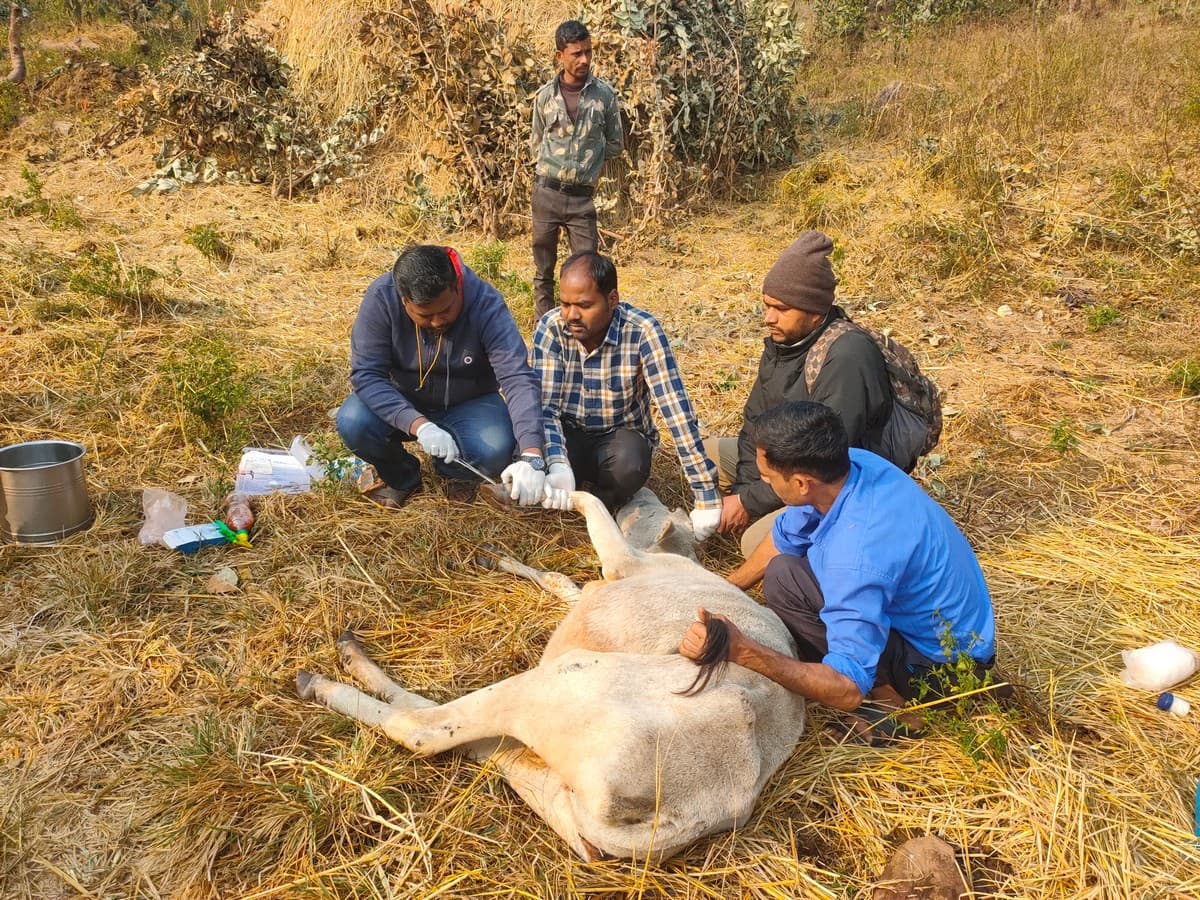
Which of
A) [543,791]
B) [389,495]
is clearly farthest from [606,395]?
[543,791]

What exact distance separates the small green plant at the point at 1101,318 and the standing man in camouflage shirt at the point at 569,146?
3.85m

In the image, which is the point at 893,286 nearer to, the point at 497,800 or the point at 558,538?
the point at 558,538

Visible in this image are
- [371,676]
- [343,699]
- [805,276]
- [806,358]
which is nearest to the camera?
[343,699]

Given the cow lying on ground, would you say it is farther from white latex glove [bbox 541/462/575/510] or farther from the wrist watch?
the wrist watch

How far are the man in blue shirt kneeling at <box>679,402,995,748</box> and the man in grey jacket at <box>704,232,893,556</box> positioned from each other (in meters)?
0.56

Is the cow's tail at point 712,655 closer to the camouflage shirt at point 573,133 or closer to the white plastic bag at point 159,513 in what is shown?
the white plastic bag at point 159,513

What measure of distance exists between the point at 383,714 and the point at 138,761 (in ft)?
2.77

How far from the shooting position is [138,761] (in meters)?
2.90

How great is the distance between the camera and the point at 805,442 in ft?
8.70

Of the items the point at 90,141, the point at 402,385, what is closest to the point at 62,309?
the point at 402,385

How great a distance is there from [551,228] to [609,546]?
4223 millimetres

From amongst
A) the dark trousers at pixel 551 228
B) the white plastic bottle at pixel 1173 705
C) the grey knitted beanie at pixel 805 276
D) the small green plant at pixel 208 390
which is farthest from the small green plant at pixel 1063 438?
the small green plant at pixel 208 390

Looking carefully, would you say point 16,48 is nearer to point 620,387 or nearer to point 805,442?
point 620,387

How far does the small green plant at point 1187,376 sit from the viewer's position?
211 inches
